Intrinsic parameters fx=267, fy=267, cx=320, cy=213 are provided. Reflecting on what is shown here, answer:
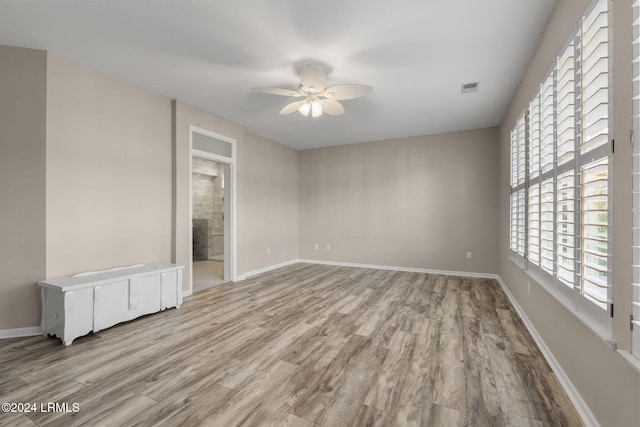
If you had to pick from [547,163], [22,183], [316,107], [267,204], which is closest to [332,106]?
[316,107]

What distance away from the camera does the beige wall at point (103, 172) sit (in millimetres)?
2773

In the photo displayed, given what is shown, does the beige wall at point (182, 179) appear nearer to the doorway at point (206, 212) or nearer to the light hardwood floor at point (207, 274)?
the light hardwood floor at point (207, 274)

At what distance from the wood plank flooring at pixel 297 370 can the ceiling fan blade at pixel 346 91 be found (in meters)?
2.49

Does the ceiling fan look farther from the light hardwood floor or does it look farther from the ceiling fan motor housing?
the light hardwood floor

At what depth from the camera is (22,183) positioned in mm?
2627

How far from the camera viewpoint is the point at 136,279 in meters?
3.00

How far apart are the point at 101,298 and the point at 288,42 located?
10.3ft

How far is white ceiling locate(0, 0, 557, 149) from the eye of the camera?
2.13m

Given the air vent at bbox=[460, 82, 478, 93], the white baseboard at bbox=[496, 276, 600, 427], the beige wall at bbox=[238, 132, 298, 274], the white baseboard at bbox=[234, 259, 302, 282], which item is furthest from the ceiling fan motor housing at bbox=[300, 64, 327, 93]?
the white baseboard at bbox=[234, 259, 302, 282]

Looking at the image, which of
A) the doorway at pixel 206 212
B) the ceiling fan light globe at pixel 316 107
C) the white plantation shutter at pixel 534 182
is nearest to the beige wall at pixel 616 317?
the white plantation shutter at pixel 534 182

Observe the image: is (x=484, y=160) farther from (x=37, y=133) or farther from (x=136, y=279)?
(x=37, y=133)

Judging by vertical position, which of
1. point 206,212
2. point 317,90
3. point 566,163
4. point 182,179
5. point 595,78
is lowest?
point 206,212

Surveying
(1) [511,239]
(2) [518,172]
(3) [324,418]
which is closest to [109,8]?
(3) [324,418]

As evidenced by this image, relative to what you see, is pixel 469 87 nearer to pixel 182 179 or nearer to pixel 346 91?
pixel 346 91
